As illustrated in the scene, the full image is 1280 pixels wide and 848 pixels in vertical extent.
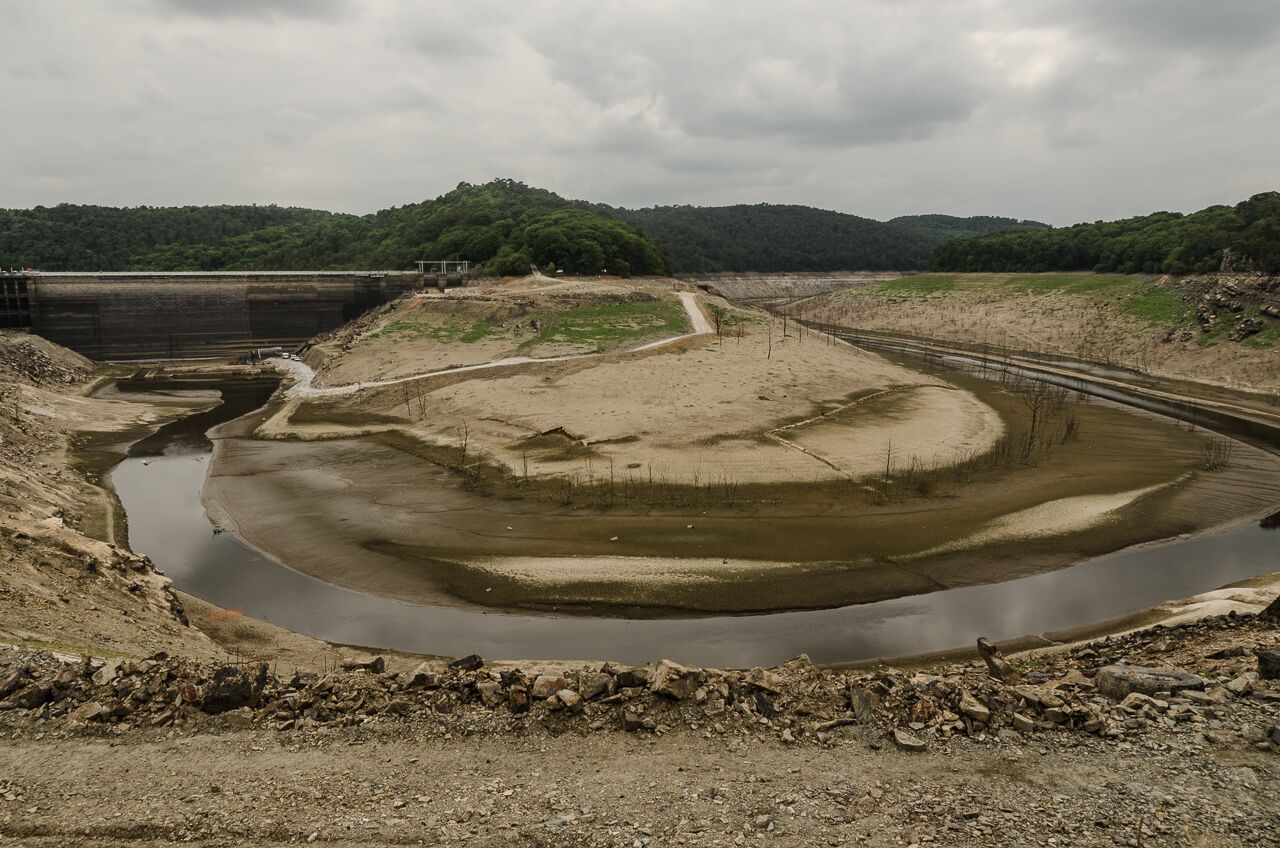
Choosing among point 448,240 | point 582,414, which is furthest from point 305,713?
point 448,240

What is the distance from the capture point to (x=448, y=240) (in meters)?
100

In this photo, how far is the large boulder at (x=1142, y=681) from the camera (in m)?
13.8

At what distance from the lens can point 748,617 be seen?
833 inches

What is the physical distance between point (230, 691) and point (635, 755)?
747cm

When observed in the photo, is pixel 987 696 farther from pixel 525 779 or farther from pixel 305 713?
pixel 305 713

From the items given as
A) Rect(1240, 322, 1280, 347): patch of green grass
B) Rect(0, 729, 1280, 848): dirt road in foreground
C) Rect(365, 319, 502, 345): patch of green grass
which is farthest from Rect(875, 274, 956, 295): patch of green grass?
Rect(0, 729, 1280, 848): dirt road in foreground

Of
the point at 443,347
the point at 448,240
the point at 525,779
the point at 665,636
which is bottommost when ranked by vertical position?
the point at 665,636

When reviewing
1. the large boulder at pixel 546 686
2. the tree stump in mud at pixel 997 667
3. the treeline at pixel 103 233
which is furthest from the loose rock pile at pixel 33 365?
the tree stump in mud at pixel 997 667

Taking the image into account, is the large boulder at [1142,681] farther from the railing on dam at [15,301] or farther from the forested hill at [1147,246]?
the railing on dam at [15,301]

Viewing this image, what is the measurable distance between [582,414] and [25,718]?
3109 centimetres

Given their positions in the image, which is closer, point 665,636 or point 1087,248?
point 665,636

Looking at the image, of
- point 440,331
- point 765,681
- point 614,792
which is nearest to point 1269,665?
point 765,681

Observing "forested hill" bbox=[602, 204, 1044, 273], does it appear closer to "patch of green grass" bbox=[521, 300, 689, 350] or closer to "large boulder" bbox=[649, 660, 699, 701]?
"patch of green grass" bbox=[521, 300, 689, 350]

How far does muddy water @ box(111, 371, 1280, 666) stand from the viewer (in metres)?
19.6
